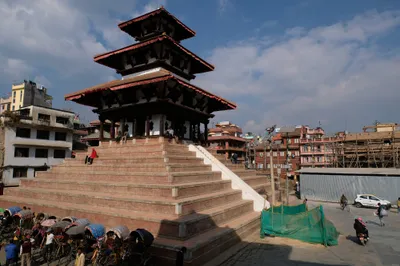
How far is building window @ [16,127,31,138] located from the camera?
33.9m

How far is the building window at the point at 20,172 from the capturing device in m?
33.3

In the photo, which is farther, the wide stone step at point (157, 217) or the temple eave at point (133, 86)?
the temple eave at point (133, 86)

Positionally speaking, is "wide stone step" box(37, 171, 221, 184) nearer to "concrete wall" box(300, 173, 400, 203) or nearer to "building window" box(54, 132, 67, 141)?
"concrete wall" box(300, 173, 400, 203)

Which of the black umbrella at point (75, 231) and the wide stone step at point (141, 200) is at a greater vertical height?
the wide stone step at point (141, 200)

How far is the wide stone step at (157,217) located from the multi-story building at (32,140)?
908 inches

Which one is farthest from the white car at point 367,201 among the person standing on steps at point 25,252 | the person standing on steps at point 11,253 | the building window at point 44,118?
the building window at point 44,118

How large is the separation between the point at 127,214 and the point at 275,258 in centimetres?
586

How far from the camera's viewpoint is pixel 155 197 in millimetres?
11125

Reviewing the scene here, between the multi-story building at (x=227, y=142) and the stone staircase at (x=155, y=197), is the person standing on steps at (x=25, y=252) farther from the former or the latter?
the multi-story building at (x=227, y=142)

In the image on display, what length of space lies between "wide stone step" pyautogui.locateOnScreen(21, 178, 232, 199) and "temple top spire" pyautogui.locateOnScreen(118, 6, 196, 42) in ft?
40.9

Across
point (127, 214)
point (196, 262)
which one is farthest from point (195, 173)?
point (196, 262)

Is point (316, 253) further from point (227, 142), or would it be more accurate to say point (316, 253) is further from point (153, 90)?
point (227, 142)

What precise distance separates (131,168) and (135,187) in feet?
7.02

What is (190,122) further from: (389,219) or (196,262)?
(389,219)
